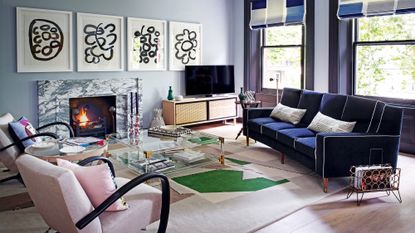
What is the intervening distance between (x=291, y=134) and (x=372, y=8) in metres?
2.48

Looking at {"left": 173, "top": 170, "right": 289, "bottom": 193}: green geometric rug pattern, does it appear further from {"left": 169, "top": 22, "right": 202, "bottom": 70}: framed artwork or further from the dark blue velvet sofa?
{"left": 169, "top": 22, "right": 202, "bottom": 70}: framed artwork

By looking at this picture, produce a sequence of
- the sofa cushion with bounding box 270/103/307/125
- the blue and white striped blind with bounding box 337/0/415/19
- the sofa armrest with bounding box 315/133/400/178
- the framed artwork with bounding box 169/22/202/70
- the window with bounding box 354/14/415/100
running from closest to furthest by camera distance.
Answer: the sofa armrest with bounding box 315/133/400/178
the blue and white striped blind with bounding box 337/0/415/19
the sofa cushion with bounding box 270/103/307/125
the window with bounding box 354/14/415/100
the framed artwork with bounding box 169/22/202/70

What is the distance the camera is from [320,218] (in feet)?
11.4

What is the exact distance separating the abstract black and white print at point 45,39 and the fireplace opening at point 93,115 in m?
0.83

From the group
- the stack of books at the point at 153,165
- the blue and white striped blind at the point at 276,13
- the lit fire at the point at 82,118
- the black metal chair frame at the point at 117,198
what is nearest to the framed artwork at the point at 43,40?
the lit fire at the point at 82,118

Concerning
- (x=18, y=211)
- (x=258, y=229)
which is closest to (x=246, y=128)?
(x=258, y=229)

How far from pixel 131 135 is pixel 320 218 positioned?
2.59m

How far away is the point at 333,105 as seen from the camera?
5.12 m

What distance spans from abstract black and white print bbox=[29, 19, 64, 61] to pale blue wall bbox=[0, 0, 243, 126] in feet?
0.78

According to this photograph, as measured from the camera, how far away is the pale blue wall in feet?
19.0

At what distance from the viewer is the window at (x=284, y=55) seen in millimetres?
7332

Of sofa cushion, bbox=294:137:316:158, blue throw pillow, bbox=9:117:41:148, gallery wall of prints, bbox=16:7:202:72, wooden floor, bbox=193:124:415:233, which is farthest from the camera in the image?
gallery wall of prints, bbox=16:7:202:72

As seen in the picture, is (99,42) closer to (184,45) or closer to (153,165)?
(184,45)

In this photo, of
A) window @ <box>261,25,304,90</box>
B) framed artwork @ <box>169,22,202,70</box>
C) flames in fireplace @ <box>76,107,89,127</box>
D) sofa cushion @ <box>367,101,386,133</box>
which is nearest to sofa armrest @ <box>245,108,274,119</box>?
window @ <box>261,25,304,90</box>
